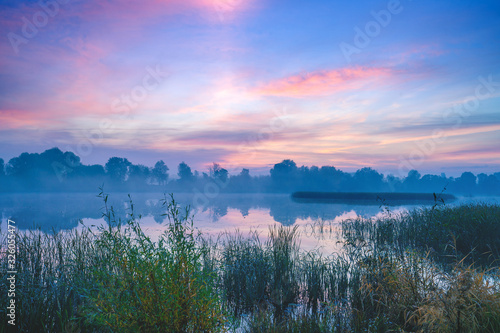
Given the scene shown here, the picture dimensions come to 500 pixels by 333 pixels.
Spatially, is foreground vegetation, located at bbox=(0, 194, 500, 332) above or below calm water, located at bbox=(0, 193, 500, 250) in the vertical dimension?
above

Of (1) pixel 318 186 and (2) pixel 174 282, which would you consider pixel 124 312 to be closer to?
(2) pixel 174 282

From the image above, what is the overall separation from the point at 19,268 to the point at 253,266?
20.4 feet

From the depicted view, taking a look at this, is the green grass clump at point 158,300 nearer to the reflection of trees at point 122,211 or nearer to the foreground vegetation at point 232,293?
the foreground vegetation at point 232,293

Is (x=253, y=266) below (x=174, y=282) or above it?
below

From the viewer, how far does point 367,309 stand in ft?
20.6

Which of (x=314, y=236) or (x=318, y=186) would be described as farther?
(x=318, y=186)

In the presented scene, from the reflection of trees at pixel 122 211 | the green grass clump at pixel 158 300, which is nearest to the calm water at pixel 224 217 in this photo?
the reflection of trees at pixel 122 211

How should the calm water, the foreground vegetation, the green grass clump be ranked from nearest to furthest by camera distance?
the green grass clump → the foreground vegetation → the calm water

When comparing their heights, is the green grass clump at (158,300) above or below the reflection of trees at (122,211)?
above

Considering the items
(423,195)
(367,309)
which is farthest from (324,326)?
(423,195)

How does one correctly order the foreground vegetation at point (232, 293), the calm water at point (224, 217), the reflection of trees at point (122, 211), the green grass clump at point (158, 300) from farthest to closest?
1. the reflection of trees at point (122, 211)
2. the calm water at point (224, 217)
3. the foreground vegetation at point (232, 293)
4. the green grass clump at point (158, 300)

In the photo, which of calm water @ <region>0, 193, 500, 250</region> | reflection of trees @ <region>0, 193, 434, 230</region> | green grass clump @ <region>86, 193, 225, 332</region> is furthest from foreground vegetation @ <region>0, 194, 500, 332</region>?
reflection of trees @ <region>0, 193, 434, 230</region>

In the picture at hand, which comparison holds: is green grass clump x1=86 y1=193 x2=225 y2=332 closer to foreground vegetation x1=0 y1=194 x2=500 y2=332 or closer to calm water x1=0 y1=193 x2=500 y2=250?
foreground vegetation x1=0 y1=194 x2=500 y2=332

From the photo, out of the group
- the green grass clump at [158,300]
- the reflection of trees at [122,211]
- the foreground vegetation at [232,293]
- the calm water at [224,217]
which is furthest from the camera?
the reflection of trees at [122,211]
